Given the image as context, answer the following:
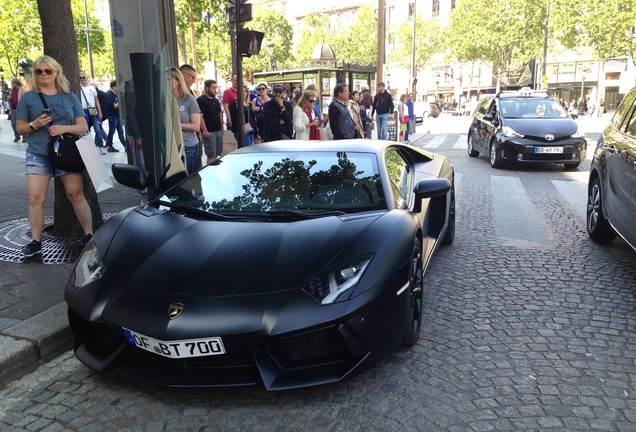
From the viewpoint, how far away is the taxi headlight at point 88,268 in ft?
9.60

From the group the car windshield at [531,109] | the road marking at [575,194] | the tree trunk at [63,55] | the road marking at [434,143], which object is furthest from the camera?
the road marking at [434,143]

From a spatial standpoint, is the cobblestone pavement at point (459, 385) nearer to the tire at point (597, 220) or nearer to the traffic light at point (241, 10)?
the tire at point (597, 220)

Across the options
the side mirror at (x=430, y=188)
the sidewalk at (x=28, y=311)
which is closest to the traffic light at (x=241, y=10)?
the sidewalk at (x=28, y=311)

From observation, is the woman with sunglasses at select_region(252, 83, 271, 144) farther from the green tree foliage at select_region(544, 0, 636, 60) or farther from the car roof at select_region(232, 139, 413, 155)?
the green tree foliage at select_region(544, 0, 636, 60)

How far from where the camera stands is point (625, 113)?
17.7ft

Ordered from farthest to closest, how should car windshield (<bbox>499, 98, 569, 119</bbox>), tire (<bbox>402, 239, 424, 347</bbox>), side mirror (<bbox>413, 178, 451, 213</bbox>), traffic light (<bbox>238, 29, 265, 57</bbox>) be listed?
car windshield (<bbox>499, 98, 569, 119</bbox>), traffic light (<bbox>238, 29, 265, 57</bbox>), side mirror (<bbox>413, 178, 451, 213</bbox>), tire (<bbox>402, 239, 424, 347</bbox>)

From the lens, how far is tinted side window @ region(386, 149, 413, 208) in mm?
3629

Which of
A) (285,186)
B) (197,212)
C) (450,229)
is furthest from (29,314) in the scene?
(450,229)

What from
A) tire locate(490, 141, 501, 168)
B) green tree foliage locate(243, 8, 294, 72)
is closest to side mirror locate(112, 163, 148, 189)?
tire locate(490, 141, 501, 168)

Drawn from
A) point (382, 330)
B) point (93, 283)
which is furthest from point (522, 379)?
point (93, 283)

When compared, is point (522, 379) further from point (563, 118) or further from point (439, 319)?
point (563, 118)

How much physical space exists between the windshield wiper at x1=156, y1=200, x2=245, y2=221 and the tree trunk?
7.13ft

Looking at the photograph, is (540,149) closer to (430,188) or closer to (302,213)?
(430,188)

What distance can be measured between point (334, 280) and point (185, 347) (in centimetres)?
→ 75
